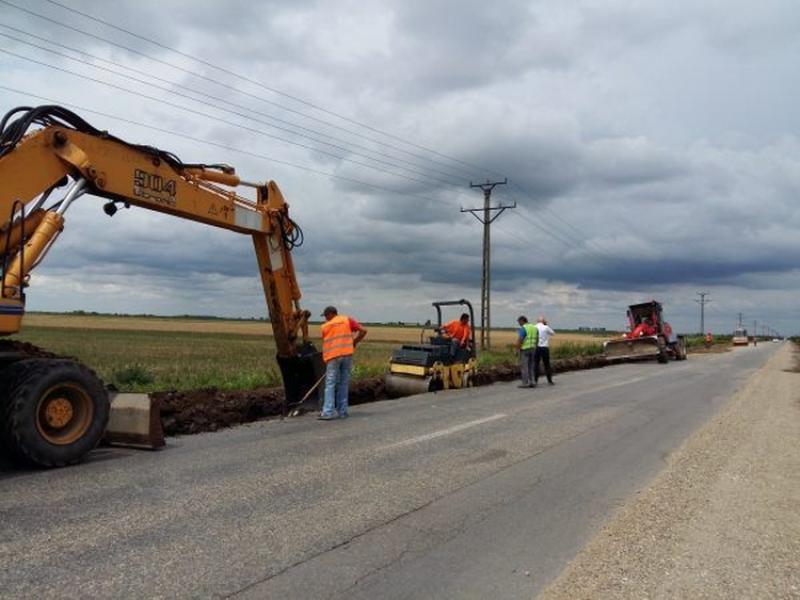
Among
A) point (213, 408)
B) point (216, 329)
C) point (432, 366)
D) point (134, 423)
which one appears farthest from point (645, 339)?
point (216, 329)

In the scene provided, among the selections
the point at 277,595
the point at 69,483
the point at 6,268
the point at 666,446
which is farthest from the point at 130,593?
the point at 666,446

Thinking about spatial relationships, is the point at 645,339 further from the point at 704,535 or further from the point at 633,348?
the point at 704,535

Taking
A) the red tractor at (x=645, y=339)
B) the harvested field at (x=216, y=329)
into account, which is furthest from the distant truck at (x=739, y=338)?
the red tractor at (x=645, y=339)

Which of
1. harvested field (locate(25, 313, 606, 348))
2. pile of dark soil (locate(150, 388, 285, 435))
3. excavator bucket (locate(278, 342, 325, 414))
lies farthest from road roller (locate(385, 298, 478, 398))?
harvested field (locate(25, 313, 606, 348))

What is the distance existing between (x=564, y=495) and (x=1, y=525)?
488 centimetres

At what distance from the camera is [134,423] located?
8.56 metres

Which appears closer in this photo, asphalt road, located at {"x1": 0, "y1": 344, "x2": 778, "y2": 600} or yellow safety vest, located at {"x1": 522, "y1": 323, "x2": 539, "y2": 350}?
asphalt road, located at {"x1": 0, "y1": 344, "x2": 778, "y2": 600}

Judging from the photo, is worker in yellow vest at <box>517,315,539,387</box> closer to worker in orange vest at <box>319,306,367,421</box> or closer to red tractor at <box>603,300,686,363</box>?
worker in orange vest at <box>319,306,367,421</box>

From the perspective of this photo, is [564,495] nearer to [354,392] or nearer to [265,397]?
[265,397]

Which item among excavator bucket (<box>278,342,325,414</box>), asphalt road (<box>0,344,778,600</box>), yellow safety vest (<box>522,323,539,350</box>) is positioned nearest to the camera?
asphalt road (<box>0,344,778,600</box>)

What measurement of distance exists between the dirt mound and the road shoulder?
6517 millimetres

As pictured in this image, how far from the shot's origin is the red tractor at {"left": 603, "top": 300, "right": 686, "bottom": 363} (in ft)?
103

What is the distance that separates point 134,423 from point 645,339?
27.2m

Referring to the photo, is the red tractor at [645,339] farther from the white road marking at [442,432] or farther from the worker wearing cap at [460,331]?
the white road marking at [442,432]
